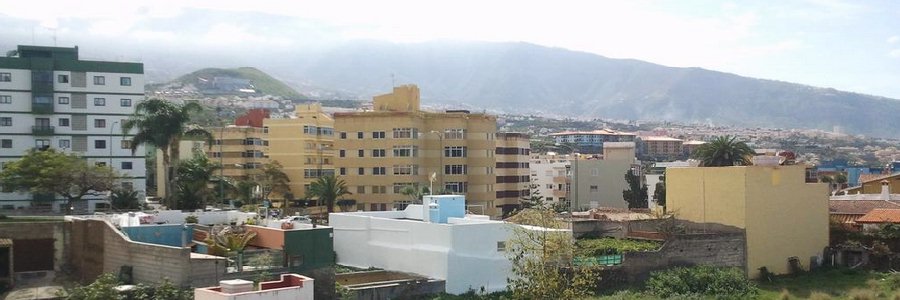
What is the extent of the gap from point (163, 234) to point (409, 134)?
1169 inches

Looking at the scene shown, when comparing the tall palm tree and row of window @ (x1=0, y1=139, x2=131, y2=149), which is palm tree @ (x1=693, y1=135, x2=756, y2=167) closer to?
the tall palm tree

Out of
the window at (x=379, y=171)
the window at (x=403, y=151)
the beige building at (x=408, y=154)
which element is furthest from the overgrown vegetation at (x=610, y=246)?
the window at (x=379, y=171)

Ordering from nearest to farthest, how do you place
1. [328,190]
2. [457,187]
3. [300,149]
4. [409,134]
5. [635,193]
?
1. [328,190]
2. [409,134]
3. [457,187]
4. [300,149]
5. [635,193]

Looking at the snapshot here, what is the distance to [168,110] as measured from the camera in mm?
43906

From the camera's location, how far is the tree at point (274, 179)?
66625 millimetres

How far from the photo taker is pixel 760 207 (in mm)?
37500

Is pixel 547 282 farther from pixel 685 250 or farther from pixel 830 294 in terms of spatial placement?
pixel 830 294

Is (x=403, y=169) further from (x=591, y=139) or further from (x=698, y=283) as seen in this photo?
(x=591, y=139)

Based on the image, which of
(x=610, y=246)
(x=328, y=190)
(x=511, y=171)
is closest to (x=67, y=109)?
(x=328, y=190)

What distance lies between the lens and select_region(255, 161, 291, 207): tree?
66.6 meters

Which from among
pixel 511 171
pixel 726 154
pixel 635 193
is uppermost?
pixel 726 154

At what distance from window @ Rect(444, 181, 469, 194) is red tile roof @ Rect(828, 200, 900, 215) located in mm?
23432

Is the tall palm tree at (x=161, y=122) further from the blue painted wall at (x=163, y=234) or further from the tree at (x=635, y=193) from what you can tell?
the tree at (x=635, y=193)

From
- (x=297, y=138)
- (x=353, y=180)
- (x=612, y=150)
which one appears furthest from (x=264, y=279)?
(x=612, y=150)
